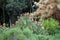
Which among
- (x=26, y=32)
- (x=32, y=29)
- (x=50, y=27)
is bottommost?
(x=50, y=27)

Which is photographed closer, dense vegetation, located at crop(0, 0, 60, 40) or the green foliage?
dense vegetation, located at crop(0, 0, 60, 40)

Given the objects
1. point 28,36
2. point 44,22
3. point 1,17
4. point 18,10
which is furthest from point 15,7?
point 28,36

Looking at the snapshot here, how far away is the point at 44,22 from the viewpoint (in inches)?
321

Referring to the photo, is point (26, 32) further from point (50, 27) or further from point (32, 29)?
point (50, 27)

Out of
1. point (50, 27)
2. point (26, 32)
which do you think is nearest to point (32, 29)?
point (50, 27)

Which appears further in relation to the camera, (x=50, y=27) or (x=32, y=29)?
(x=50, y=27)

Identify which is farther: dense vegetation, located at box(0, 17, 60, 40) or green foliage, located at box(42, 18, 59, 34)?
green foliage, located at box(42, 18, 59, 34)

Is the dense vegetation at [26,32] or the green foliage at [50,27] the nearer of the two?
the dense vegetation at [26,32]

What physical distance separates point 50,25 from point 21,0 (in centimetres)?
1369

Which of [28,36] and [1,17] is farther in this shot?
[1,17]

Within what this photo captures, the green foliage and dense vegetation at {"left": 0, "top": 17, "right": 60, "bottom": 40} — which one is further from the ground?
dense vegetation at {"left": 0, "top": 17, "right": 60, "bottom": 40}

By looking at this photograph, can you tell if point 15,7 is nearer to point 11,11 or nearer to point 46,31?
point 11,11

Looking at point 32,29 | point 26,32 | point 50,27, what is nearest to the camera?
point 26,32

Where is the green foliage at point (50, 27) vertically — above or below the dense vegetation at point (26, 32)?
below
